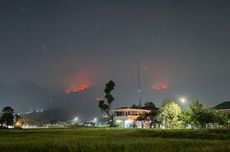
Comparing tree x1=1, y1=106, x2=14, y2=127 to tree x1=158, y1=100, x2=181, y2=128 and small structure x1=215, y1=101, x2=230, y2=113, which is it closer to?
tree x1=158, y1=100, x2=181, y2=128

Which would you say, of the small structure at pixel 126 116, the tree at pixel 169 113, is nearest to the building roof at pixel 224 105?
the tree at pixel 169 113

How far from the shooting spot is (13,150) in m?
22.9

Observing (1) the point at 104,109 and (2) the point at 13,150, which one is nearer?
(2) the point at 13,150

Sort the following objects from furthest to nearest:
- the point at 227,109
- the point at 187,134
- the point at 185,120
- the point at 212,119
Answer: the point at 227,109 → the point at 185,120 → the point at 212,119 → the point at 187,134

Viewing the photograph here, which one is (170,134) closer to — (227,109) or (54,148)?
(54,148)

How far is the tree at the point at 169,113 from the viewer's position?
9025 centimetres

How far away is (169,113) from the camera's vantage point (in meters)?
91.2

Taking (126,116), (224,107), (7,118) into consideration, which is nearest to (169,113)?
(224,107)

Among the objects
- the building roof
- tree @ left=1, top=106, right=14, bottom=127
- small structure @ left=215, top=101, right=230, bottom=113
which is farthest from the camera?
tree @ left=1, top=106, right=14, bottom=127

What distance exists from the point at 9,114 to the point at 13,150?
10536 cm

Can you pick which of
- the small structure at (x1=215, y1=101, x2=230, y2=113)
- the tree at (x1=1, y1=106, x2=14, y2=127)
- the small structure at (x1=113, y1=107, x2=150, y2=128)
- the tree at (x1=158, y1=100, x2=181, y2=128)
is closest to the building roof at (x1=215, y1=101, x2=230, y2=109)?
the small structure at (x1=215, y1=101, x2=230, y2=113)

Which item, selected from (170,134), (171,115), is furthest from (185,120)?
(170,134)

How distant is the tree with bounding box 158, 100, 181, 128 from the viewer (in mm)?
90250

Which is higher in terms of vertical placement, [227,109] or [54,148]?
[227,109]
